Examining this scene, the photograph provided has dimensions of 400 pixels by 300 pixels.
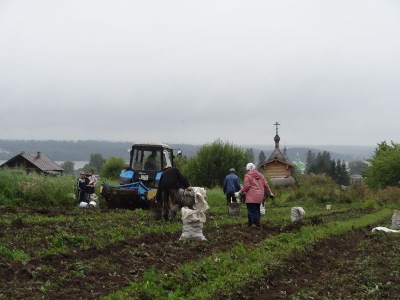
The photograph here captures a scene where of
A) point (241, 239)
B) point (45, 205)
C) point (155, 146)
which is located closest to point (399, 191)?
point (155, 146)

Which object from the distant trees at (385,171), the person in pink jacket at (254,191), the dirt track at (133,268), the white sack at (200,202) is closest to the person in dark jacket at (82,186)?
the dirt track at (133,268)

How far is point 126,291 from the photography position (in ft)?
24.4

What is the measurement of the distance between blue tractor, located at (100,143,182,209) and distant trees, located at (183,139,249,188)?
93.9 ft

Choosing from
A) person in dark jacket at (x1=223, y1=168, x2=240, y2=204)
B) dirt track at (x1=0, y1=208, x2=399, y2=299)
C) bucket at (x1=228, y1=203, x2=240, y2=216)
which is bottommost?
bucket at (x1=228, y1=203, x2=240, y2=216)

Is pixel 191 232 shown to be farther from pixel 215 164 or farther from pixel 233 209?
pixel 215 164

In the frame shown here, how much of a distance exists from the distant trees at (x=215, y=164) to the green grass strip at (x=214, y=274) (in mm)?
38538

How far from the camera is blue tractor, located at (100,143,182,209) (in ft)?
66.1

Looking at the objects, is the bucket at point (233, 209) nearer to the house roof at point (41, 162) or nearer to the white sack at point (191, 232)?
the white sack at point (191, 232)

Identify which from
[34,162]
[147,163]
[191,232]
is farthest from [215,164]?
[34,162]

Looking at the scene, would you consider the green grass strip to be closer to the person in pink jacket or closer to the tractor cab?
the person in pink jacket

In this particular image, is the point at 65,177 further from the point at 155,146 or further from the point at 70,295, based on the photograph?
the point at 70,295

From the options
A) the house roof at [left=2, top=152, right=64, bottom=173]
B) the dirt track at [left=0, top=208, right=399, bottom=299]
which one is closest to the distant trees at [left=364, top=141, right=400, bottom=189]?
the dirt track at [left=0, top=208, right=399, bottom=299]

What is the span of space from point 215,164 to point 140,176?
97.6 ft

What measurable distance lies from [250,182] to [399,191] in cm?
2092
